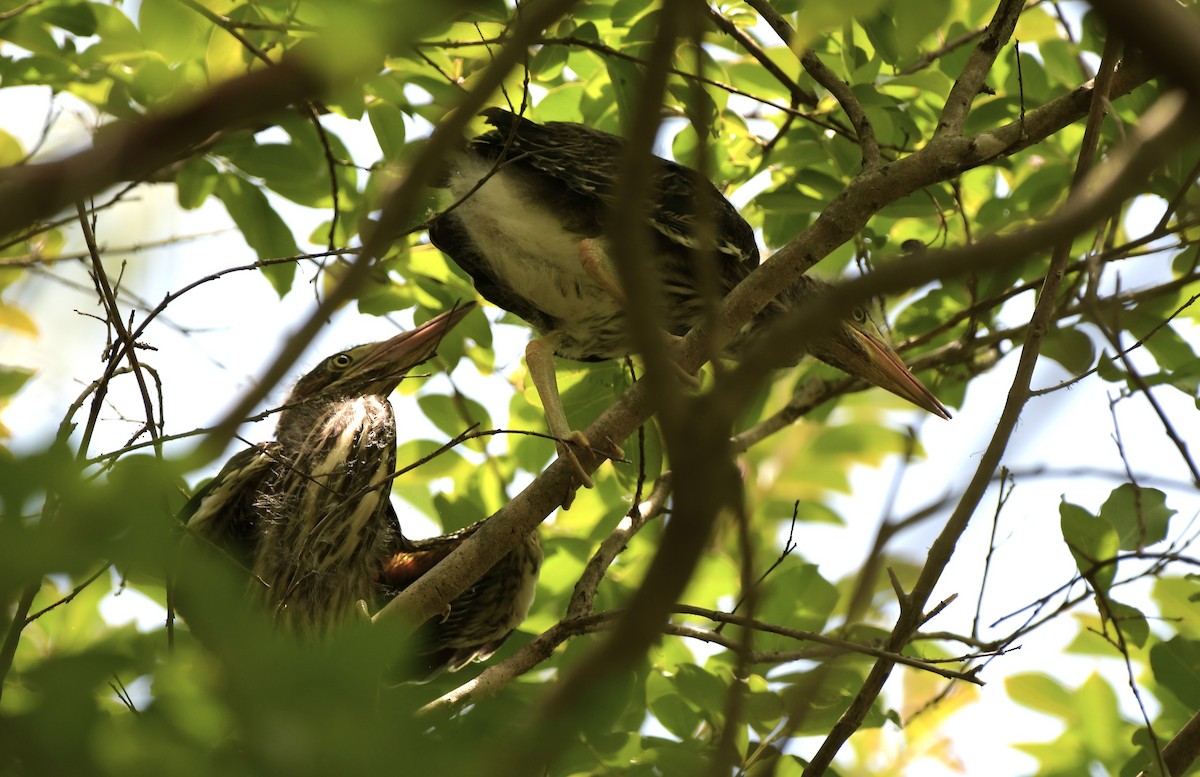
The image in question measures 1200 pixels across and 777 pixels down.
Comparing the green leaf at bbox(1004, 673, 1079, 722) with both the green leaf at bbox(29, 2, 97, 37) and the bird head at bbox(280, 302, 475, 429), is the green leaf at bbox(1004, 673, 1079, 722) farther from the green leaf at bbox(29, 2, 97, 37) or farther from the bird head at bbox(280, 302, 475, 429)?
the green leaf at bbox(29, 2, 97, 37)

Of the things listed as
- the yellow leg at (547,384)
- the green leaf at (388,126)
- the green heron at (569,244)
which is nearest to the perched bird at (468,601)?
the yellow leg at (547,384)

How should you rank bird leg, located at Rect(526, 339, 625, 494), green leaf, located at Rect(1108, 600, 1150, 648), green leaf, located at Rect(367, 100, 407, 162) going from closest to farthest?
Answer: bird leg, located at Rect(526, 339, 625, 494), green leaf, located at Rect(1108, 600, 1150, 648), green leaf, located at Rect(367, 100, 407, 162)

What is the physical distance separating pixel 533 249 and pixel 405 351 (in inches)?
22.6

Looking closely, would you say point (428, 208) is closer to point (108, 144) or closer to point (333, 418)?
point (333, 418)

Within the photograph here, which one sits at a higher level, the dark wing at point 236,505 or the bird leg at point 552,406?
the bird leg at point 552,406

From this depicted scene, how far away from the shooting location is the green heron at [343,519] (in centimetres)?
275

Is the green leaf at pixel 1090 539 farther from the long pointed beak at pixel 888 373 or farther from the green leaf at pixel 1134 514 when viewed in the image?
the long pointed beak at pixel 888 373

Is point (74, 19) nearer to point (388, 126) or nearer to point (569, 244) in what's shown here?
point (388, 126)

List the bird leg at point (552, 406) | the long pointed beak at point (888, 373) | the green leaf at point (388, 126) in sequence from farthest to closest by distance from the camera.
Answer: the long pointed beak at point (888, 373)
the green leaf at point (388, 126)
the bird leg at point (552, 406)

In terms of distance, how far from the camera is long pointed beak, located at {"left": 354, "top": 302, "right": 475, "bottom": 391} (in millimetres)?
3412

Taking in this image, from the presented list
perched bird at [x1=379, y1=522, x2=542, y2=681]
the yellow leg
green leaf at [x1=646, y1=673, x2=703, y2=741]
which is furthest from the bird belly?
green leaf at [x1=646, y1=673, x2=703, y2=741]

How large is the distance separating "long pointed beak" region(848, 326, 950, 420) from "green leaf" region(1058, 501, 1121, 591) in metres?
0.74

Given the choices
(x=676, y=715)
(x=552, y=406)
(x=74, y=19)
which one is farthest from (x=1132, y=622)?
(x=74, y=19)

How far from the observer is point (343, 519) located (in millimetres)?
2807
